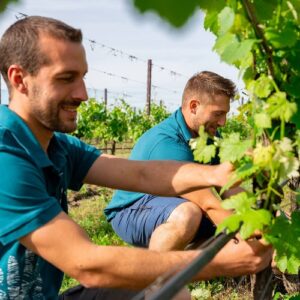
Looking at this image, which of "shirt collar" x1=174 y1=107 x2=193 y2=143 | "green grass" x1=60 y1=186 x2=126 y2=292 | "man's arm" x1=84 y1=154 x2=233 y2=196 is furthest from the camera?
"green grass" x1=60 y1=186 x2=126 y2=292

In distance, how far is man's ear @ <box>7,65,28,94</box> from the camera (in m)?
2.08

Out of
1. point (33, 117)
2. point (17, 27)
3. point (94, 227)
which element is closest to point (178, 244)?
point (33, 117)

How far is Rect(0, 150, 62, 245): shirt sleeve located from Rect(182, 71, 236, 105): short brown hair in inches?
87.0

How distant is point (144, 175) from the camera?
8.55 ft

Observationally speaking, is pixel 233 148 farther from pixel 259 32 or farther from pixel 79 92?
pixel 79 92

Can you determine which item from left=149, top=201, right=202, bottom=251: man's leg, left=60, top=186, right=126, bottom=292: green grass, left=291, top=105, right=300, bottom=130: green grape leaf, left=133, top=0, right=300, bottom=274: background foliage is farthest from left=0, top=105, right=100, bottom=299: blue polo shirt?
left=60, top=186, right=126, bottom=292: green grass

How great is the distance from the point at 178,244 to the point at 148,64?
17058 mm

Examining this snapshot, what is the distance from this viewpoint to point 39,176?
194cm

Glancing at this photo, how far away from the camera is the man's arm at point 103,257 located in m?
1.79

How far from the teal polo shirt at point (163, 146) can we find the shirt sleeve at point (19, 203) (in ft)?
5.79

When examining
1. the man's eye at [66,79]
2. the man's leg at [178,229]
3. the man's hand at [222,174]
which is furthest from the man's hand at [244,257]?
the man's leg at [178,229]

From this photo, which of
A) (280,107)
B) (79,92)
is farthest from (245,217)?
(79,92)

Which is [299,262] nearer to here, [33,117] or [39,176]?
[39,176]

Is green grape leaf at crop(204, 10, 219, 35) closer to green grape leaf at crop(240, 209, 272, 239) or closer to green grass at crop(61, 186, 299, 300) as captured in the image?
green grape leaf at crop(240, 209, 272, 239)
